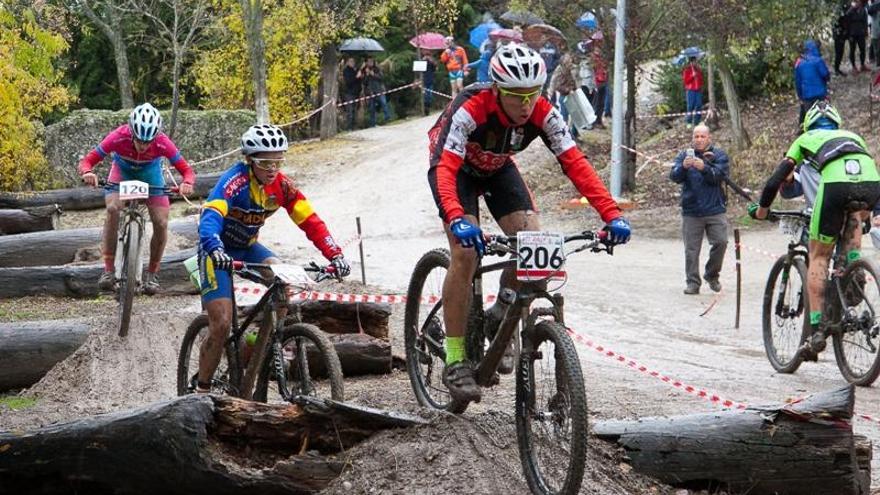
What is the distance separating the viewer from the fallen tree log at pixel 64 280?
14531 mm

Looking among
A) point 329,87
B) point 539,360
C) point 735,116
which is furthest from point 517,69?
point 329,87

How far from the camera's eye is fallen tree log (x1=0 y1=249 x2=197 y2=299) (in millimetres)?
14531

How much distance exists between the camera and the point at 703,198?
16.0m

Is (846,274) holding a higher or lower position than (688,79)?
lower

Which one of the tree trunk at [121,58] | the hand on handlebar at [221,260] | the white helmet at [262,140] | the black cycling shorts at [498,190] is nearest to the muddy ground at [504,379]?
the black cycling shorts at [498,190]

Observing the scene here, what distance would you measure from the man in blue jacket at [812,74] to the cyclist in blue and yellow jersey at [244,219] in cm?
1628

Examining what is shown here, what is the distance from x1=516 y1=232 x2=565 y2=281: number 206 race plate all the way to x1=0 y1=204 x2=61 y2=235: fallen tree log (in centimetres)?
1320

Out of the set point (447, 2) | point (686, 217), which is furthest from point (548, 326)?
point (447, 2)

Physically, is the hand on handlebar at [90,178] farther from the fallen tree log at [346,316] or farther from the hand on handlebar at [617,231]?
the hand on handlebar at [617,231]

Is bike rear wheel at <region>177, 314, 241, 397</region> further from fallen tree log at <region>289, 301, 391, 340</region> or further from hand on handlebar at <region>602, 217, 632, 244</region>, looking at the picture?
hand on handlebar at <region>602, 217, 632, 244</region>

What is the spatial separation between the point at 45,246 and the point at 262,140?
29.9ft

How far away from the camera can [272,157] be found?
27.0 ft

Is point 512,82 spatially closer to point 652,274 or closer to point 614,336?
point 614,336

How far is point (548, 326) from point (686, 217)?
10078 mm
